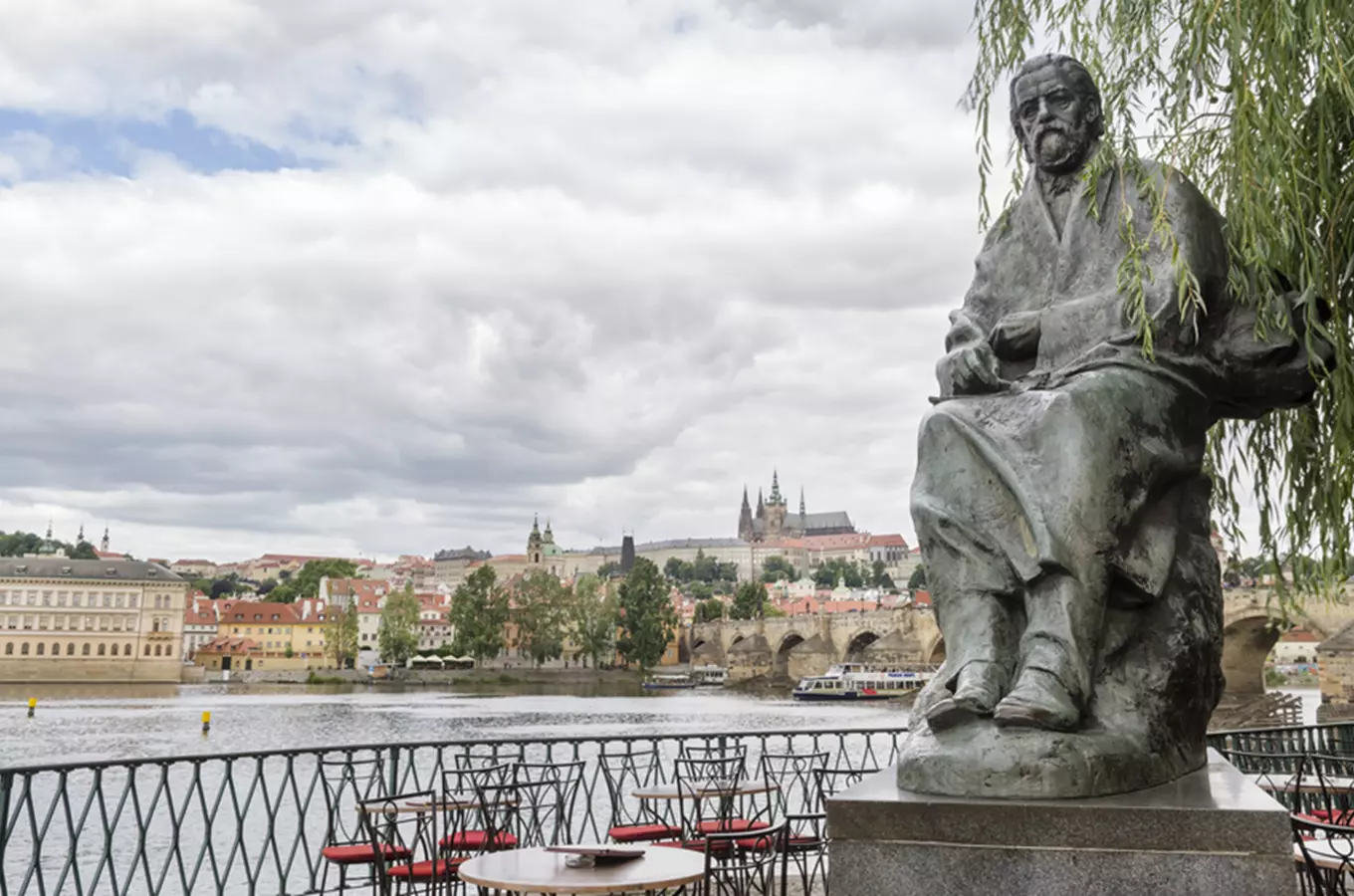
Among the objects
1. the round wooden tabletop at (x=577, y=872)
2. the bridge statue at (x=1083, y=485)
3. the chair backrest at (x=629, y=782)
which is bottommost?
the chair backrest at (x=629, y=782)

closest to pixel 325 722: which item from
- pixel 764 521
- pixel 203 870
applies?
pixel 203 870

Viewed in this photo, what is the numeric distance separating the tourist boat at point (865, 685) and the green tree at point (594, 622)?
16.2 metres

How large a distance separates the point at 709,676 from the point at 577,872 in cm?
6707

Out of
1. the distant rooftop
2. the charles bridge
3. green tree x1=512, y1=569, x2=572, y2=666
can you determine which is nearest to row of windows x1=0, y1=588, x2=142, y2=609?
the distant rooftop

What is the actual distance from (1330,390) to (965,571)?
184 centimetres

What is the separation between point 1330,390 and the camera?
404cm

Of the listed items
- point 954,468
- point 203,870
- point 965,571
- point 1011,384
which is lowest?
point 203,870

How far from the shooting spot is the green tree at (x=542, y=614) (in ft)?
219

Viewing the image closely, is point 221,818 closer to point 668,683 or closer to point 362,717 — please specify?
point 362,717

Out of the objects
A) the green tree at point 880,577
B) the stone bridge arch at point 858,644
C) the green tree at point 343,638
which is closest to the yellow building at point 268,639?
the green tree at point 343,638

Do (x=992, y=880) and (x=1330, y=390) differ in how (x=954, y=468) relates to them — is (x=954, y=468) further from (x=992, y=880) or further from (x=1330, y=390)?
(x=1330, y=390)

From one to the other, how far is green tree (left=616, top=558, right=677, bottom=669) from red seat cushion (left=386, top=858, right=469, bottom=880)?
5874cm

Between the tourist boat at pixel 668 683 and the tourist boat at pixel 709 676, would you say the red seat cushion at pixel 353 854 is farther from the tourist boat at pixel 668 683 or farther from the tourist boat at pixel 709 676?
the tourist boat at pixel 709 676

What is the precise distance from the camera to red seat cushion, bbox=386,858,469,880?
18.9 feet
